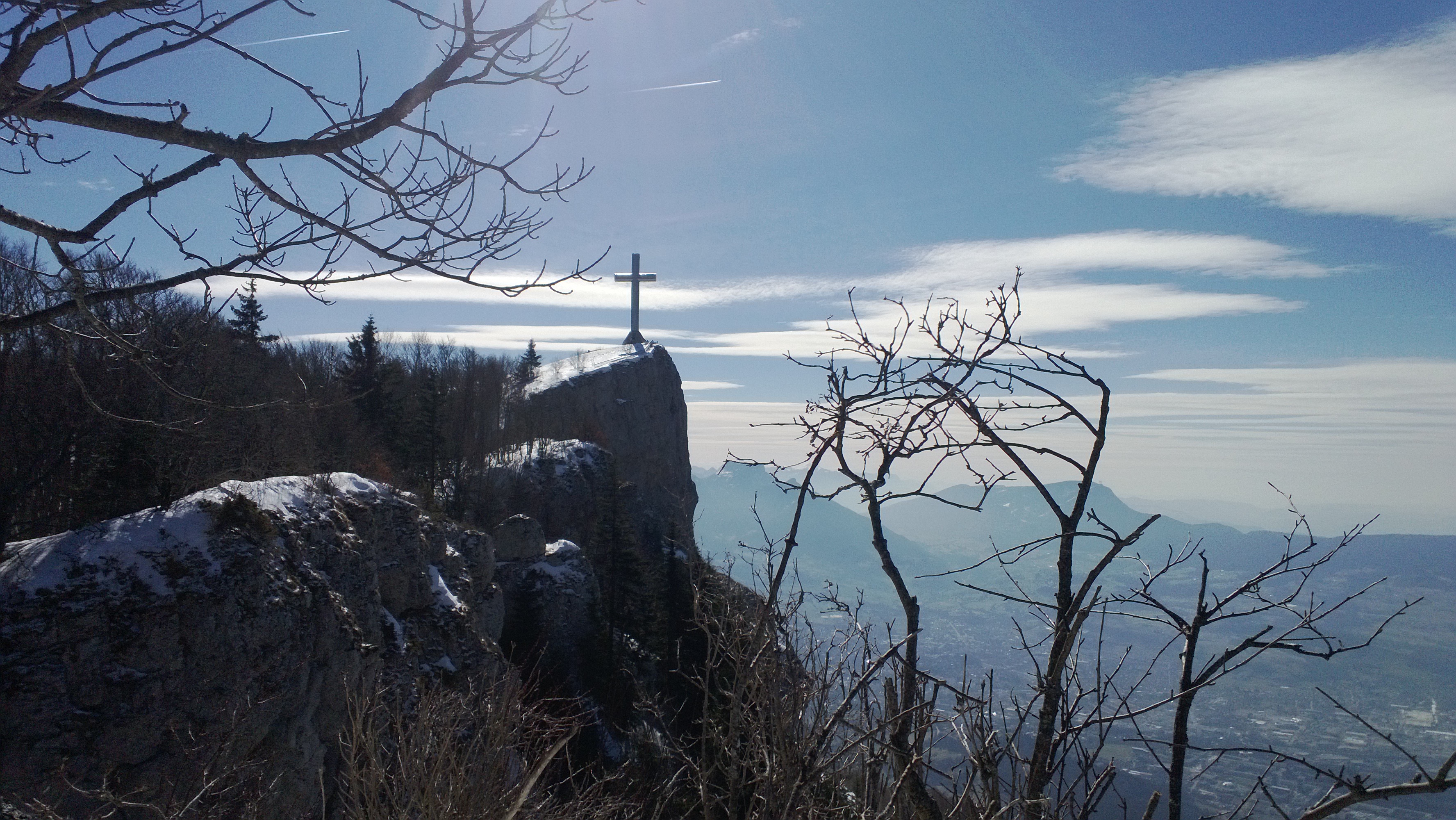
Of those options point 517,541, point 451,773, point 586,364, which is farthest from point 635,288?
point 451,773

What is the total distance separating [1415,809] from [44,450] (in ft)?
73.5

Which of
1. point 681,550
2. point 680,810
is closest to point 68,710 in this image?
point 680,810

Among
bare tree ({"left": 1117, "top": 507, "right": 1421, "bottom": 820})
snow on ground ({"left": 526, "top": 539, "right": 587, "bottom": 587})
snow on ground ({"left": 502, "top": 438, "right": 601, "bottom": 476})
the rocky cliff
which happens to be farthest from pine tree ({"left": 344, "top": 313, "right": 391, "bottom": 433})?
bare tree ({"left": 1117, "top": 507, "right": 1421, "bottom": 820})

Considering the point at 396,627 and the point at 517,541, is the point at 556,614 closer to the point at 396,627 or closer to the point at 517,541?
the point at 517,541

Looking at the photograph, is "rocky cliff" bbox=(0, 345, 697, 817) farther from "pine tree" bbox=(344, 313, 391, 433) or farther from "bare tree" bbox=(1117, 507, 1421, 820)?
"pine tree" bbox=(344, 313, 391, 433)

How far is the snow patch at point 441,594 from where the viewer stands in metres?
16.0

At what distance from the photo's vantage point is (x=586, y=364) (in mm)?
45688

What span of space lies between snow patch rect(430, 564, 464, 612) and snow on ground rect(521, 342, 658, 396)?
26.9m

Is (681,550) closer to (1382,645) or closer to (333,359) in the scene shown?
(333,359)

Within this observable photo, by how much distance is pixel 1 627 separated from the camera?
874cm

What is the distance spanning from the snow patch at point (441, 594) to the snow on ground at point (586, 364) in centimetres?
2687

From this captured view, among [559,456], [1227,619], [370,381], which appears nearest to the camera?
[1227,619]

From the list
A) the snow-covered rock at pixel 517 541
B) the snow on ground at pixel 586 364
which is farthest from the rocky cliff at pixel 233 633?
the snow on ground at pixel 586 364

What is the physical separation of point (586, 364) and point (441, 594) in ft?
99.1
